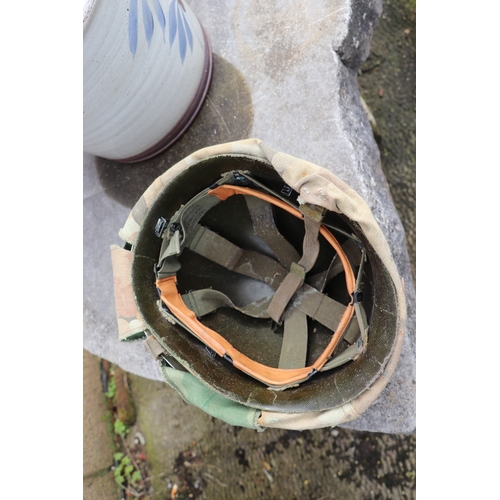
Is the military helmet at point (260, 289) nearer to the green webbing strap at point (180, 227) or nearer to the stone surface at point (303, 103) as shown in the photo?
the green webbing strap at point (180, 227)

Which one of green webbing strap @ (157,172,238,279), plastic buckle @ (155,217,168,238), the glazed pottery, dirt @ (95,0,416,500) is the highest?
the glazed pottery

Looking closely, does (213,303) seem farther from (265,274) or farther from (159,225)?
(159,225)

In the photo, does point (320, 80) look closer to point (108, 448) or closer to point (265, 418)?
point (265, 418)

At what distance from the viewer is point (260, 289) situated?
1.55 metres

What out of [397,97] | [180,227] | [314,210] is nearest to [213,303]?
[180,227]

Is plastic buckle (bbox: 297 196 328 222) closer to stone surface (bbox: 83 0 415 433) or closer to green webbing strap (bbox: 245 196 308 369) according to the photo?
green webbing strap (bbox: 245 196 308 369)

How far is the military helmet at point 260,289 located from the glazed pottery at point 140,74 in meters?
0.27

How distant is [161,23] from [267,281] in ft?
2.65

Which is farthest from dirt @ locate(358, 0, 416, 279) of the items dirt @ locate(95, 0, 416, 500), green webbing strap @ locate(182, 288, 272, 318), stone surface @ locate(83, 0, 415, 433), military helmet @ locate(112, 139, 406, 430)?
Result: green webbing strap @ locate(182, 288, 272, 318)

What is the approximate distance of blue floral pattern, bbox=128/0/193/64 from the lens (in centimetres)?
113

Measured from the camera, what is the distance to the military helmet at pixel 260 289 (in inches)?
42.3

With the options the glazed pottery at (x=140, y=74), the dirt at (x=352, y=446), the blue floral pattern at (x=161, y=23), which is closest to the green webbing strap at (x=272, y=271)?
the glazed pottery at (x=140, y=74)

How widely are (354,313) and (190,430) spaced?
1328mm

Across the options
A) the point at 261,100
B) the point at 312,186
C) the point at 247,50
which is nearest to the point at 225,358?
the point at 312,186
